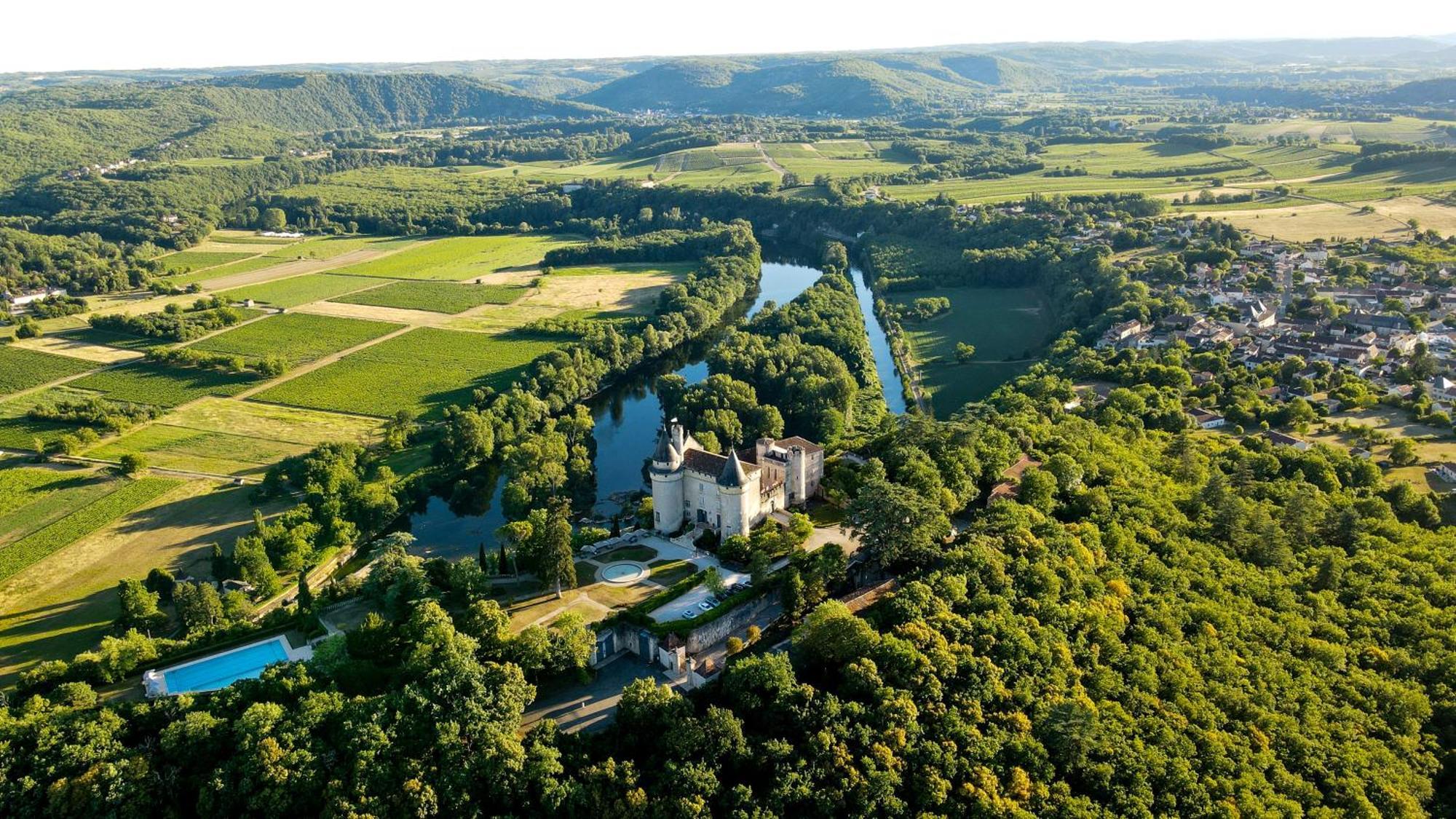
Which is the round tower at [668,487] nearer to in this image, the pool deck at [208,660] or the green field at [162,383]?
the pool deck at [208,660]

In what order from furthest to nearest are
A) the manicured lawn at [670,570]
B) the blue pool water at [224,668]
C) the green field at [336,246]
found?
1. the green field at [336,246]
2. the manicured lawn at [670,570]
3. the blue pool water at [224,668]

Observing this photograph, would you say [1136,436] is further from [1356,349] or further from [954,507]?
[1356,349]

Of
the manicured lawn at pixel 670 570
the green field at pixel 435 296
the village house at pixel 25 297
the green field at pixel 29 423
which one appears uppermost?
the village house at pixel 25 297

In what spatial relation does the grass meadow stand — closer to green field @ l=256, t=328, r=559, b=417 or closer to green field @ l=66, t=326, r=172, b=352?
green field @ l=256, t=328, r=559, b=417

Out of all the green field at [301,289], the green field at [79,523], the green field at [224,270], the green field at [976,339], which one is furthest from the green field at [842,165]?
the green field at [79,523]

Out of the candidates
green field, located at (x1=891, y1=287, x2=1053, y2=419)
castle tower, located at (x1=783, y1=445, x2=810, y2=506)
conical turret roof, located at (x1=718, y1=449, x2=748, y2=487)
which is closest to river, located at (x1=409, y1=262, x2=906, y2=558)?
green field, located at (x1=891, y1=287, x2=1053, y2=419)

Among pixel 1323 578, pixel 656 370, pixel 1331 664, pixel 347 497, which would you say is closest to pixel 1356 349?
pixel 1323 578

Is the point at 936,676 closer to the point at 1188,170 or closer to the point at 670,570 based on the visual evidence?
the point at 670,570
